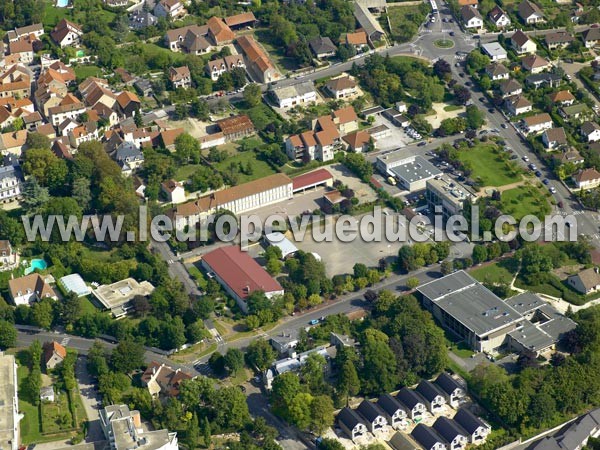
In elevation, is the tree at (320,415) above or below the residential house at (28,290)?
below

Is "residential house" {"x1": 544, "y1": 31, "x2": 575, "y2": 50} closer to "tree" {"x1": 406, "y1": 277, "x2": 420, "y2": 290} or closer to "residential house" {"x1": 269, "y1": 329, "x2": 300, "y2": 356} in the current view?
"tree" {"x1": 406, "y1": 277, "x2": 420, "y2": 290}

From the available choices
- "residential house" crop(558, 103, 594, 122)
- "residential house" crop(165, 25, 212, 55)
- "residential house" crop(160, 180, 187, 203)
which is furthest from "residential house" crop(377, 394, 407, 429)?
"residential house" crop(165, 25, 212, 55)

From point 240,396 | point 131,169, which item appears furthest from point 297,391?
point 131,169

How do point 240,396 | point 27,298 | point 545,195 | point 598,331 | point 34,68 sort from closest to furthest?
point 240,396
point 598,331
point 27,298
point 545,195
point 34,68

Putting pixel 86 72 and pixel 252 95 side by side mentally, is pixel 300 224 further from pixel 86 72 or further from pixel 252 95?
pixel 86 72

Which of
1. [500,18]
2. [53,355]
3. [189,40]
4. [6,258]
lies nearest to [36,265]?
[6,258]

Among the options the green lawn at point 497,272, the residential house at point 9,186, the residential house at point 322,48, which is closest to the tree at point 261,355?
the green lawn at point 497,272

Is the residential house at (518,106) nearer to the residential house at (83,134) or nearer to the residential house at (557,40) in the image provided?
the residential house at (557,40)

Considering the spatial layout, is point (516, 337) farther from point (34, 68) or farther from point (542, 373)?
point (34, 68)
